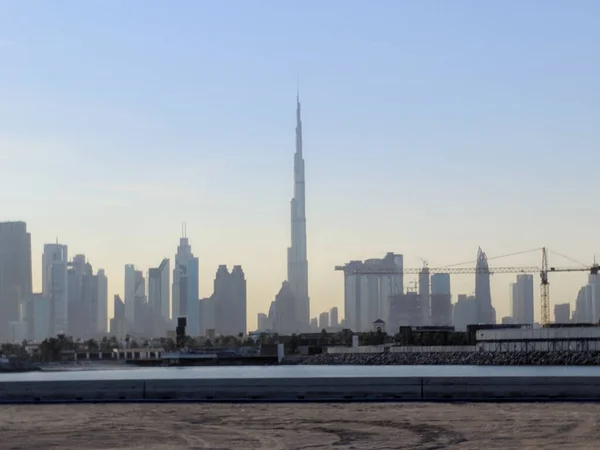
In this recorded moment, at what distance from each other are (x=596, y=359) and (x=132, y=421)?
7488 cm

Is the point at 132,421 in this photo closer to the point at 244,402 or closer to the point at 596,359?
the point at 244,402

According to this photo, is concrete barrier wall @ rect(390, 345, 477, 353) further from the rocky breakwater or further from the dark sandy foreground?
the dark sandy foreground

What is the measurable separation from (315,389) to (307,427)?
10.0m

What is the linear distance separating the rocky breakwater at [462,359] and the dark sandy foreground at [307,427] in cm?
6993

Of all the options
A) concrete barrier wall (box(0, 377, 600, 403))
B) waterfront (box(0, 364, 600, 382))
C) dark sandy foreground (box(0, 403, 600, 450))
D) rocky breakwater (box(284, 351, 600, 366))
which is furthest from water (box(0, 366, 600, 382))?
dark sandy foreground (box(0, 403, 600, 450))

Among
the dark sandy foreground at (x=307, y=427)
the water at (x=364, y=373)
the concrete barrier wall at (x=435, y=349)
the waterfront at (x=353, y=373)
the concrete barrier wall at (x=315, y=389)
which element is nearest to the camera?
the dark sandy foreground at (x=307, y=427)

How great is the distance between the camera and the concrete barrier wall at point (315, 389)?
116 ft

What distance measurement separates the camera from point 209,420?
29844 mm

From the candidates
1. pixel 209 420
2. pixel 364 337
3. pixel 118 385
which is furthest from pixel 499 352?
pixel 209 420

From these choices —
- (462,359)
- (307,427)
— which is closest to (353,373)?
(462,359)

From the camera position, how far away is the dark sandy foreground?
24.1m

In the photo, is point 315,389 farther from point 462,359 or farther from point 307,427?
point 462,359

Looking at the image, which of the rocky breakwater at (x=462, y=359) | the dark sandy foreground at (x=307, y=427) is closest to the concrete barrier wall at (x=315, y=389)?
the dark sandy foreground at (x=307, y=427)

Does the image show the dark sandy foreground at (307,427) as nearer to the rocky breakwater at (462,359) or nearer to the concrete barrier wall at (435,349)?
the rocky breakwater at (462,359)
